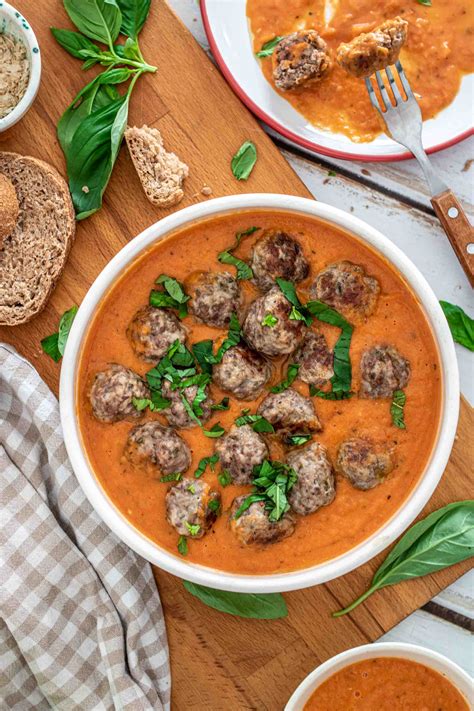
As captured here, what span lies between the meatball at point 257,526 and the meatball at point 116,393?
0.63 m

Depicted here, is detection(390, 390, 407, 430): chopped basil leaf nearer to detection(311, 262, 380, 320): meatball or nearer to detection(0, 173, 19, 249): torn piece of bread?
detection(311, 262, 380, 320): meatball

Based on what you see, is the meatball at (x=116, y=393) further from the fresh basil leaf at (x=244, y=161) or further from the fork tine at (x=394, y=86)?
the fork tine at (x=394, y=86)

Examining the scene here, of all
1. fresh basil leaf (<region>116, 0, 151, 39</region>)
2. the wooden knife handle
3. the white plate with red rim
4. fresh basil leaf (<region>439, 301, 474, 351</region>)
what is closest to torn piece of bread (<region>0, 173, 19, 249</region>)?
fresh basil leaf (<region>116, 0, 151, 39</region>)

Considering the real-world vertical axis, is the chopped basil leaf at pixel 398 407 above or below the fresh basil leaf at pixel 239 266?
below

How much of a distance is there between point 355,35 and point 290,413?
1.88 metres

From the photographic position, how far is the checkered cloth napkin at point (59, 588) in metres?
4.00

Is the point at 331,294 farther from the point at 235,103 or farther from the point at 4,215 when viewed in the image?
the point at 4,215

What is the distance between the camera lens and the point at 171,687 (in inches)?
165

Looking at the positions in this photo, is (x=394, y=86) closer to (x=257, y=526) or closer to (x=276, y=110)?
(x=276, y=110)

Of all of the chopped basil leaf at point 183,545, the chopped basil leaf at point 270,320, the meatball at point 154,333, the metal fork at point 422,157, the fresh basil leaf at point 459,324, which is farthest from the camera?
the fresh basil leaf at point 459,324

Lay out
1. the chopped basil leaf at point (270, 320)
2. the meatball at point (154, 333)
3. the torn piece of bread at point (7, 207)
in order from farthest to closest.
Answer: the torn piece of bread at point (7, 207)
the meatball at point (154, 333)
the chopped basil leaf at point (270, 320)

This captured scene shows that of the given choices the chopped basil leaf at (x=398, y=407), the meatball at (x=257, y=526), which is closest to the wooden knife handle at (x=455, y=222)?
the chopped basil leaf at (x=398, y=407)

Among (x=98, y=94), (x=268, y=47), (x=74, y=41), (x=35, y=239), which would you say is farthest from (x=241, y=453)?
(x=74, y=41)

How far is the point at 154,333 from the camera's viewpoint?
143 inches
